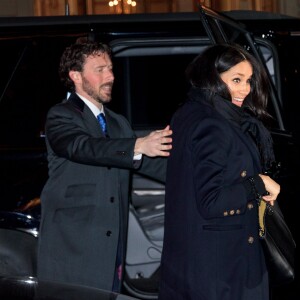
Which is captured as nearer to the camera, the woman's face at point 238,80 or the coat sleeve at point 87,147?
the woman's face at point 238,80

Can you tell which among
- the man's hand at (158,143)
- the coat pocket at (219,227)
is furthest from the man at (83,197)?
the coat pocket at (219,227)

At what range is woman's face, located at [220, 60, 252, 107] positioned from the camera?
130 inches

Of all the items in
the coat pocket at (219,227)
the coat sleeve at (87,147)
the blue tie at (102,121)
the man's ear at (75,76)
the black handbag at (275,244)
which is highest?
the man's ear at (75,76)

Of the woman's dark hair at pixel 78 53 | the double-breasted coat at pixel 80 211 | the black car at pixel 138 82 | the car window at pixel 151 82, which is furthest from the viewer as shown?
the car window at pixel 151 82

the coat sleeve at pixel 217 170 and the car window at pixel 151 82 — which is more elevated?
the car window at pixel 151 82

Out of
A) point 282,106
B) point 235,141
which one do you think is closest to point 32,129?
point 282,106

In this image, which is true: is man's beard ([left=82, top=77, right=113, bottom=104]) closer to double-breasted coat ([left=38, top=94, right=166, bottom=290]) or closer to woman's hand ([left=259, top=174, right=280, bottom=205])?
double-breasted coat ([left=38, top=94, right=166, bottom=290])

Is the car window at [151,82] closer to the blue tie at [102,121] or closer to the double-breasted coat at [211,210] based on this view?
the blue tie at [102,121]

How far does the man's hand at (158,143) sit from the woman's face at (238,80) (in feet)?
0.93

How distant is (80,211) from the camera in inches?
148

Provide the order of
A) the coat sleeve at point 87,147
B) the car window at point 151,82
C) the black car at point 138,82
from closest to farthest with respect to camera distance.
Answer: the coat sleeve at point 87,147
the black car at point 138,82
the car window at point 151,82

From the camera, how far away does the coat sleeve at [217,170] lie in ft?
10.3

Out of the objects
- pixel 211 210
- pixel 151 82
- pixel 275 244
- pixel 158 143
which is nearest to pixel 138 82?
pixel 151 82

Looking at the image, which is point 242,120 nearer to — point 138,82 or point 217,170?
point 217,170
